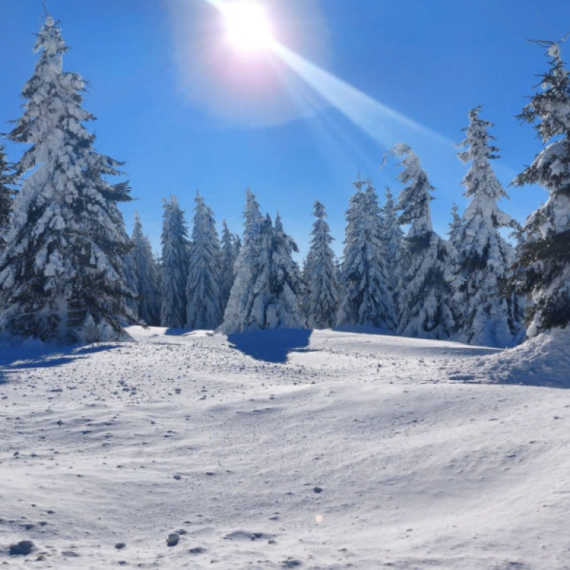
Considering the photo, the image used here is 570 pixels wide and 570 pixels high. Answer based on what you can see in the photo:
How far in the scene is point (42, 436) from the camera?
627 centimetres

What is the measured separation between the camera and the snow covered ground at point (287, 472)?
331cm

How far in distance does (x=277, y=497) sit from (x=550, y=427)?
337 centimetres

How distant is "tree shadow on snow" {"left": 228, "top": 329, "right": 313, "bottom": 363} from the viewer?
16.4 meters

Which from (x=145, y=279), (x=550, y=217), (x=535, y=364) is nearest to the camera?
(x=535, y=364)

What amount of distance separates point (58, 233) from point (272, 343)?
9700 mm

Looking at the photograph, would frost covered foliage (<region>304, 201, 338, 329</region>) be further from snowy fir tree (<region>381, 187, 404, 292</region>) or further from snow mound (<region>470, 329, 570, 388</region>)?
snow mound (<region>470, 329, 570, 388</region>)

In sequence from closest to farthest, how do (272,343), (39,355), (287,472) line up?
1. (287,472)
2. (39,355)
3. (272,343)

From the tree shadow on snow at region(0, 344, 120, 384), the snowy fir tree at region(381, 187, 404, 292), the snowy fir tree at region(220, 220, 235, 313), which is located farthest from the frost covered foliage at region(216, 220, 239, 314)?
the tree shadow on snow at region(0, 344, 120, 384)

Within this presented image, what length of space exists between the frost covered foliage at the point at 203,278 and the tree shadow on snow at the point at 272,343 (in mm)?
21221

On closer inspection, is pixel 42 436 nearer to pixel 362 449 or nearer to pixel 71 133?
pixel 362 449

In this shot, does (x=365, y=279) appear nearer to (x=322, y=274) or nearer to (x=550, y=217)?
(x=322, y=274)

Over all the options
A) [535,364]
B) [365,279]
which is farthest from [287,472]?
[365,279]

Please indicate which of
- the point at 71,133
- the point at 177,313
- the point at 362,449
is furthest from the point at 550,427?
the point at 177,313

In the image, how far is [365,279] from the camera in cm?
3406
